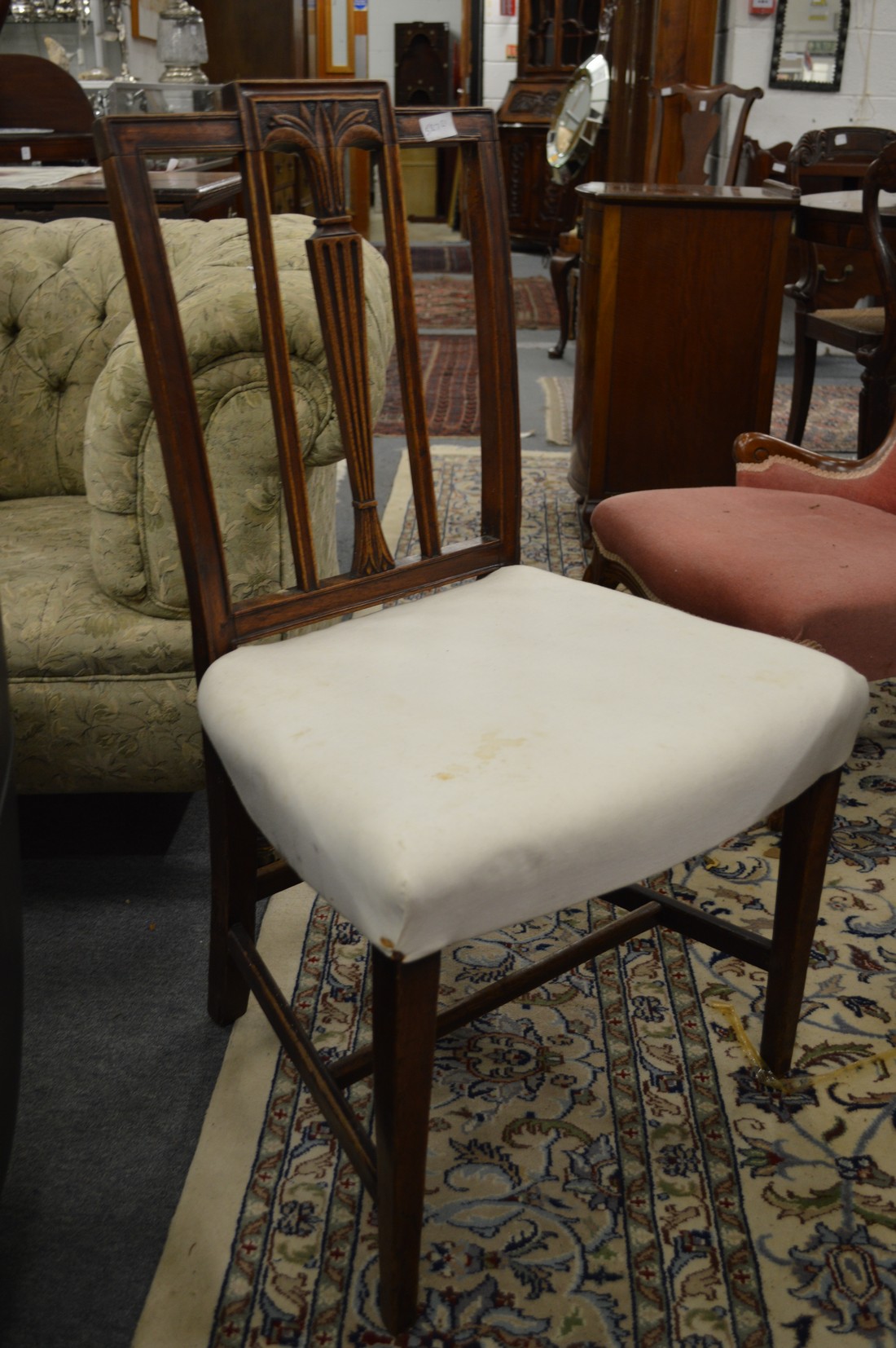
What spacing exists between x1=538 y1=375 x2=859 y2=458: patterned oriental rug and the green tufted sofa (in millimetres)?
2312

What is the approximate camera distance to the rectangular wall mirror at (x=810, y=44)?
4.99 meters

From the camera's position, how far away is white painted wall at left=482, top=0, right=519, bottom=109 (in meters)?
9.14

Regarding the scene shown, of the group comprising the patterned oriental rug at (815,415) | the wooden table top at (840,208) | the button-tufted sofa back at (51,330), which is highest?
the wooden table top at (840,208)

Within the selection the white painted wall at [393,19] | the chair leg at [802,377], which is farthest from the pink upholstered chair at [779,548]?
the white painted wall at [393,19]

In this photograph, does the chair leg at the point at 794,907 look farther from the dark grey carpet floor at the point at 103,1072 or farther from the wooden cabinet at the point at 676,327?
the wooden cabinet at the point at 676,327

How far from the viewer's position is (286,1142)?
4.01 ft

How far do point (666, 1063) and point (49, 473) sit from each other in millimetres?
1413

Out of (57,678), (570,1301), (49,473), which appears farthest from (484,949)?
(49,473)

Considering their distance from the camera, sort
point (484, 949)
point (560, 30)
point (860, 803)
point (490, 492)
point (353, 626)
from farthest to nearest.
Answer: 1. point (560, 30)
2. point (860, 803)
3. point (484, 949)
4. point (490, 492)
5. point (353, 626)

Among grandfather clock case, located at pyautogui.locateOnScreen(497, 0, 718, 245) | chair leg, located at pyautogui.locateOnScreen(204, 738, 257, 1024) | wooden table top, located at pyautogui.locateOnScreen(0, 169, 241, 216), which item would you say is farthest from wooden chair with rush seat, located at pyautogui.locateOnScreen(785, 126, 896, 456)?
grandfather clock case, located at pyautogui.locateOnScreen(497, 0, 718, 245)

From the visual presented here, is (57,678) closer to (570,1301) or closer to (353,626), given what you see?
(353,626)

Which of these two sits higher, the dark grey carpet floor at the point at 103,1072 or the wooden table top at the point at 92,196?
the wooden table top at the point at 92,196

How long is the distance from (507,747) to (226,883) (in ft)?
1.60

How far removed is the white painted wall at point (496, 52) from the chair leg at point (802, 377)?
21.9 feet
